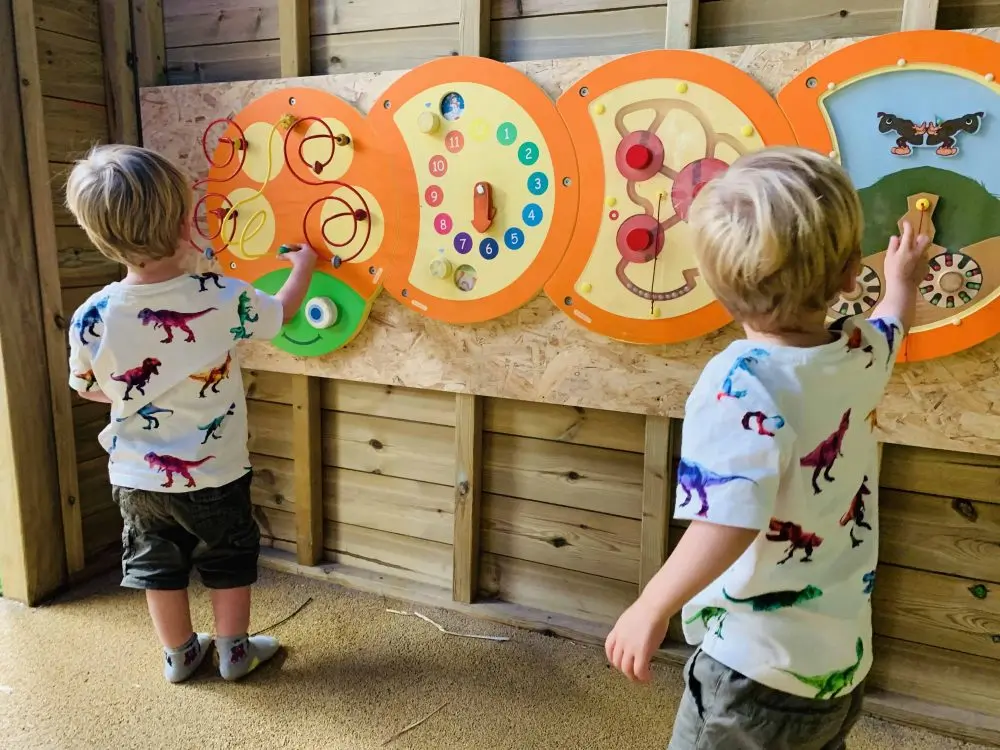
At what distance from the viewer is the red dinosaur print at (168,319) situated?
149cm

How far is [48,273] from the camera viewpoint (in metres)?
1.98

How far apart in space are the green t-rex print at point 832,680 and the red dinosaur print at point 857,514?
13cm

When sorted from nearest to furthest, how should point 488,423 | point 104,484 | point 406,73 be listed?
point 406,73
point 488,423
point 104,484

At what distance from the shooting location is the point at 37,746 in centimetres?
151

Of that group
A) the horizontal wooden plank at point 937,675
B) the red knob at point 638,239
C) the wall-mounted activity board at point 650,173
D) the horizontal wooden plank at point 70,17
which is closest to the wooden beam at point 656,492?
the wall-mounted activity board at point 650,173

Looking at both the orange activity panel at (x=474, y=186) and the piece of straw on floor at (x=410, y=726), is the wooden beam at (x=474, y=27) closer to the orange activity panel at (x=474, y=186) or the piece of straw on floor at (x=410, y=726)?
the orange activity panel at (x=474, y=186)

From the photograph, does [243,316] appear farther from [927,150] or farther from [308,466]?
[927,150]

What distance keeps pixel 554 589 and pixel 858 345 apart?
3.79 feet

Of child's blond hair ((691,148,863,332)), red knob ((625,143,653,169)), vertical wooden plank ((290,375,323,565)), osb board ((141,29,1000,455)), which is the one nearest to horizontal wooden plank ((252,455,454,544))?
vertical wooden plank ((290,375,323,565))

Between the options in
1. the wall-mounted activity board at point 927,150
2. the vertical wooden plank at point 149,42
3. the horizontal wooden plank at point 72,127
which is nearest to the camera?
the wall-mounted activity board at point 927,150

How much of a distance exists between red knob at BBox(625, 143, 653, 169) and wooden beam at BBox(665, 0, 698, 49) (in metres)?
0.21

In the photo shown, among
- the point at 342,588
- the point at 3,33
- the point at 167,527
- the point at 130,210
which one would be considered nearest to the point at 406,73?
the point at 130,210

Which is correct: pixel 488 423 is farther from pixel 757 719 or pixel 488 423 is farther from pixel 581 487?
pixel 757 719

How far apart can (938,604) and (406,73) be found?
1.57 m
